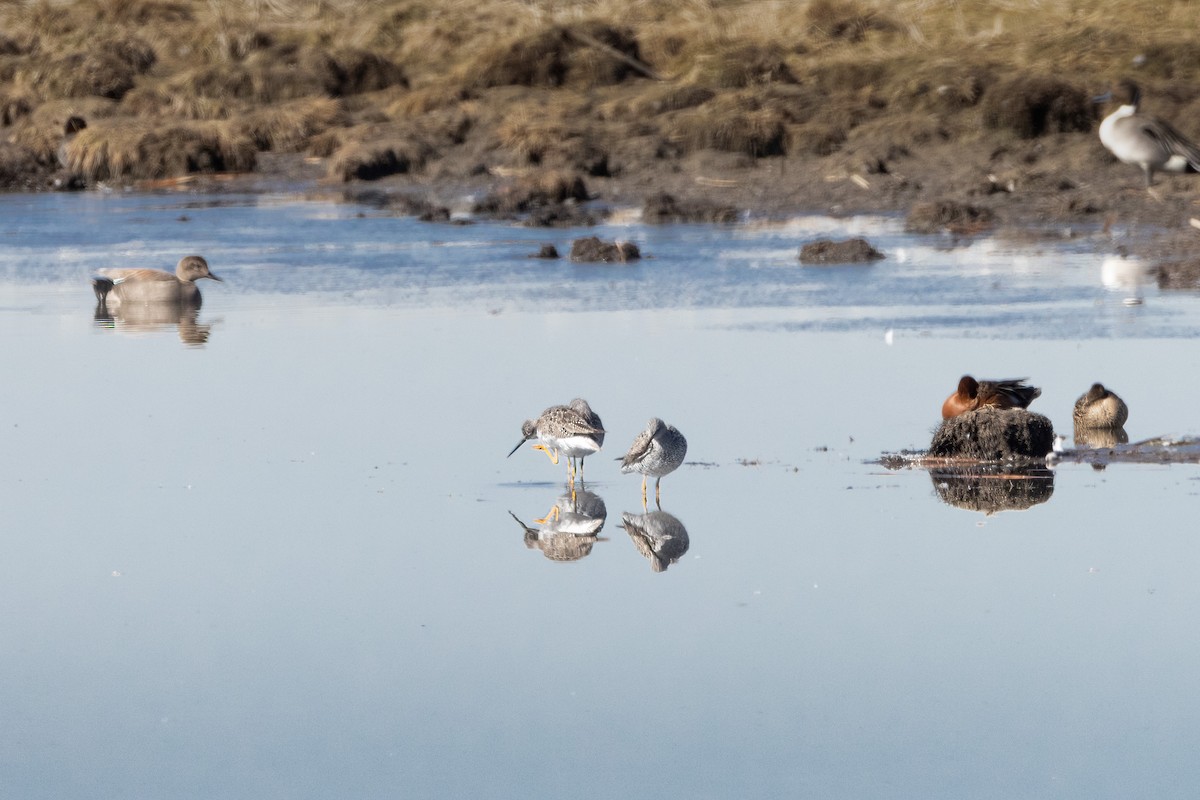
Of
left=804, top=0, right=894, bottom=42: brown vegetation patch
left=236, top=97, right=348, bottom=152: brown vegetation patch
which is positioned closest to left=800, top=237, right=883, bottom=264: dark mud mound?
left=236, top=97, right=348, bottom=152: brown vegetation patch

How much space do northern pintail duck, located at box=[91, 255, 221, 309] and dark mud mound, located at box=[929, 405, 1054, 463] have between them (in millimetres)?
7707

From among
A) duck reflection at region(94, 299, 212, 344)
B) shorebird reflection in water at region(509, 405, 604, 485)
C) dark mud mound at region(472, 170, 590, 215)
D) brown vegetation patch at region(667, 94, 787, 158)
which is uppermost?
brown vegetation patch at region(667, 94, 787, 158)

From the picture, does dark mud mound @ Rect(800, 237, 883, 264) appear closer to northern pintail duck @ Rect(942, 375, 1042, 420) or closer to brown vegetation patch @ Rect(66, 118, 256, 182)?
northern pintail duck @ Rect(942, 375, 1042, 420)

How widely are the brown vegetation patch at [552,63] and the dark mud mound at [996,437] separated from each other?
73.2ft

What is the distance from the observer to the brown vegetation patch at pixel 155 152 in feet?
89.8

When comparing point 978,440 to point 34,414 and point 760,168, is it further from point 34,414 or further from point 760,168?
point 760,168

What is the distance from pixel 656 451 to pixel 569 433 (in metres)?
0.43

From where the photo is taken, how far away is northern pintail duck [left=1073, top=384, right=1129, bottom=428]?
29.3ft

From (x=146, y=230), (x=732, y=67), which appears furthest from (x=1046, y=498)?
(x=732, y=67)

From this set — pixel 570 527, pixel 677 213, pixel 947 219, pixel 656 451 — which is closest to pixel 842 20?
pixel 677 213

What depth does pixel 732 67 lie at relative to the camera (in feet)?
94.7

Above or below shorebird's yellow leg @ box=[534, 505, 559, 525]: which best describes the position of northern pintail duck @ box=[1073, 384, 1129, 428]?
above

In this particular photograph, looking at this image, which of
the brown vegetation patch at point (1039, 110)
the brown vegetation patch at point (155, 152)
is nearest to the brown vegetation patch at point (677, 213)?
the brown vegetation patch at point (1039, 110)

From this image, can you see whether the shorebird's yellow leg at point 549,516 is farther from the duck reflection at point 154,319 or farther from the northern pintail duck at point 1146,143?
the northern pintail duck at point 1146,143
